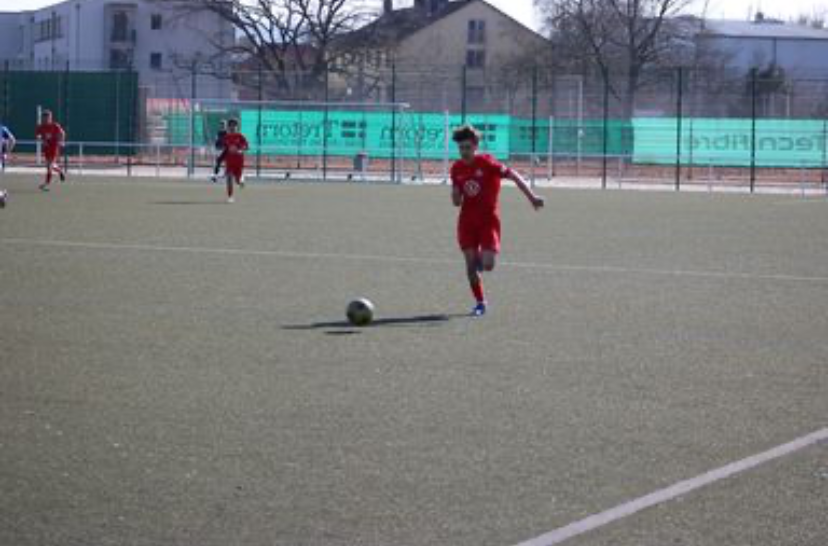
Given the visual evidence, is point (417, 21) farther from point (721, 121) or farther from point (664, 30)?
point (721, 121)

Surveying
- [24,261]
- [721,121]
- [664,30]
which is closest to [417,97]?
[721,121]

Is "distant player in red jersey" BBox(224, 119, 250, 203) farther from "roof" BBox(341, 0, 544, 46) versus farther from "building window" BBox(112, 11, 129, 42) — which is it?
"building window" BBox(112, 11, 129, 42)

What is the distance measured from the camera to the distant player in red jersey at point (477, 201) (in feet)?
43.4

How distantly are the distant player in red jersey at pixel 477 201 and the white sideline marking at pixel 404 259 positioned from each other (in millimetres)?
3918

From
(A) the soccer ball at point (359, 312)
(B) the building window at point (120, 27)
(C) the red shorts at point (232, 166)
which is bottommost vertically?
(A) the soccer ball at point (359, 312)

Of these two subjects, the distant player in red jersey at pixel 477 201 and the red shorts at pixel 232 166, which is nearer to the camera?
the distant player in red jersey at pixel 477 201

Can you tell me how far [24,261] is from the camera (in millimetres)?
16703

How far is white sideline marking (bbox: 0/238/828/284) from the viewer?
659 inches

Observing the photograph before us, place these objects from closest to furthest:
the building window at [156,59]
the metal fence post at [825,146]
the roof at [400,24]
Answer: the metal fence post at [825,146]
the roof at [400,24]
the building window at [156,59]

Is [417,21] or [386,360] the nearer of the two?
[386,360]

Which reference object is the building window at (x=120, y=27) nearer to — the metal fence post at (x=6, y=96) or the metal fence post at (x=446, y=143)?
the metal fence post at (x=6, y=96)

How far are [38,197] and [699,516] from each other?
2580 cm

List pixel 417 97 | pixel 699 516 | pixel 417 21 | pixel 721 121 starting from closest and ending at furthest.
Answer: pixel 699 516 → pixel 721 121 → pixel 417 97 → pixel 417 21

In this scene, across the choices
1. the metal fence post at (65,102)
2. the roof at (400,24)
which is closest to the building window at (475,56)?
the roof at (400,24)
